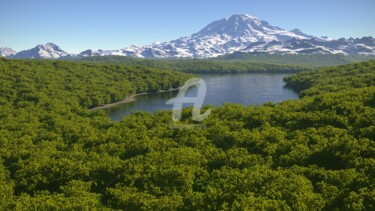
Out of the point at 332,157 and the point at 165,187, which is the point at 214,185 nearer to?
the point at 165,187

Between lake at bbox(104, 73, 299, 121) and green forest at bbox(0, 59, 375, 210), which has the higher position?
green forest at bbox(0, 59, 375, 210)

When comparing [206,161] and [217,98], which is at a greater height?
[206,161]

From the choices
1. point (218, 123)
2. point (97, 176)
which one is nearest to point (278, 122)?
point (218, 123)

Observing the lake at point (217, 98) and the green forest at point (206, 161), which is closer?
the green forest at point (206, 161)

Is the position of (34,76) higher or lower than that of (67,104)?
higher

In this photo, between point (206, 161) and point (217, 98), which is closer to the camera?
point (206, 161)

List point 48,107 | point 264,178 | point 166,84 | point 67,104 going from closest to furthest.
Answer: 1. point 264,178
2. point 48,107
3. point 67,104
4. point 166,84

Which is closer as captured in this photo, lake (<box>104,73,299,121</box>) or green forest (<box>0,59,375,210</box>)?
green forest (<box>0,59,375,210</box>)

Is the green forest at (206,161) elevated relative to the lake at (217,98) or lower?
elevated
